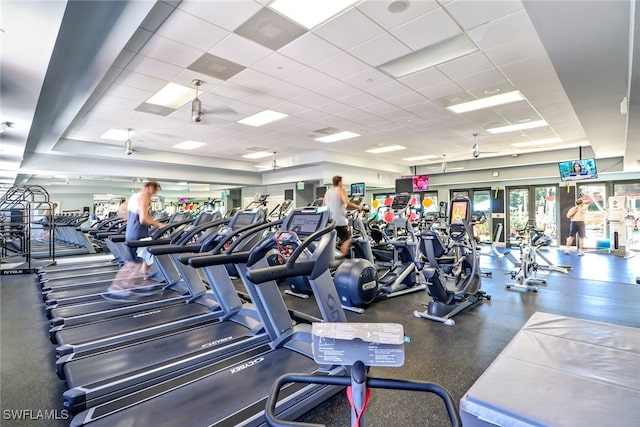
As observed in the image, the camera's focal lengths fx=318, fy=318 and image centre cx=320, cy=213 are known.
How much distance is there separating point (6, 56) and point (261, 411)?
3.95m

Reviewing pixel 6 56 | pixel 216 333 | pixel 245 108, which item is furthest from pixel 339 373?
pixel 245 108

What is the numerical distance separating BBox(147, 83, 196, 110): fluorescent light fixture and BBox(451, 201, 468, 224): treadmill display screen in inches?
159

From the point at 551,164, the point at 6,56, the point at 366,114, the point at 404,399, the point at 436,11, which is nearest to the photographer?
the point at 404,399

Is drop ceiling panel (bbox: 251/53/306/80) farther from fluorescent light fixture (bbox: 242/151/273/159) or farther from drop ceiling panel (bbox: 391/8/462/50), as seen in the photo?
fluorescent light fixture (bbox: 242/151/273/159)

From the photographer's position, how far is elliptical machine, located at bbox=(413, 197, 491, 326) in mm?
3412

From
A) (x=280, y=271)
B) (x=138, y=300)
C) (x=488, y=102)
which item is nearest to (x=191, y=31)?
(x=280, y=271)

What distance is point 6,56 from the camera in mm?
3039

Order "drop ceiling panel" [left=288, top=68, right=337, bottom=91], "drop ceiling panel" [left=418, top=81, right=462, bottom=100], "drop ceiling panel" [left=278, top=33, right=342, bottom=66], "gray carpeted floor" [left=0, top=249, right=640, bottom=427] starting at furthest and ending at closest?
1. "drop ceiling panel" [left=418, top=81, right=462, bottom=100]
2. "drop ceiling panel" [left=288, top=68, right=337, bottom=91]
3. "drop ceiling panel" [left=278, top=33, right=342, bottom=66]
4. "gray carpeted floor" [left=0, top=249, right=640, bottom=427]

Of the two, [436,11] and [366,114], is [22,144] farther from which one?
[436,11]

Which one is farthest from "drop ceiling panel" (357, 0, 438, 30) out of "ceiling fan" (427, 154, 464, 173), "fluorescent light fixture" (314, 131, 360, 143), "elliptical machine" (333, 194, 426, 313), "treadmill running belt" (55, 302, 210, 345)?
"ceiling fan" (427, 154, 464, 173)

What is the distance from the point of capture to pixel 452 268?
150 inches

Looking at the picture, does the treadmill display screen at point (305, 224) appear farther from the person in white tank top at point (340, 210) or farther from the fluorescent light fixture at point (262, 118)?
the fluorescent light fixture at point (262, 118)

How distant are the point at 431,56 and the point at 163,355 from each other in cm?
406

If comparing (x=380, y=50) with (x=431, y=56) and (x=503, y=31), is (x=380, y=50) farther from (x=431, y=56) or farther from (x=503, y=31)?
(x=503, y=31)
